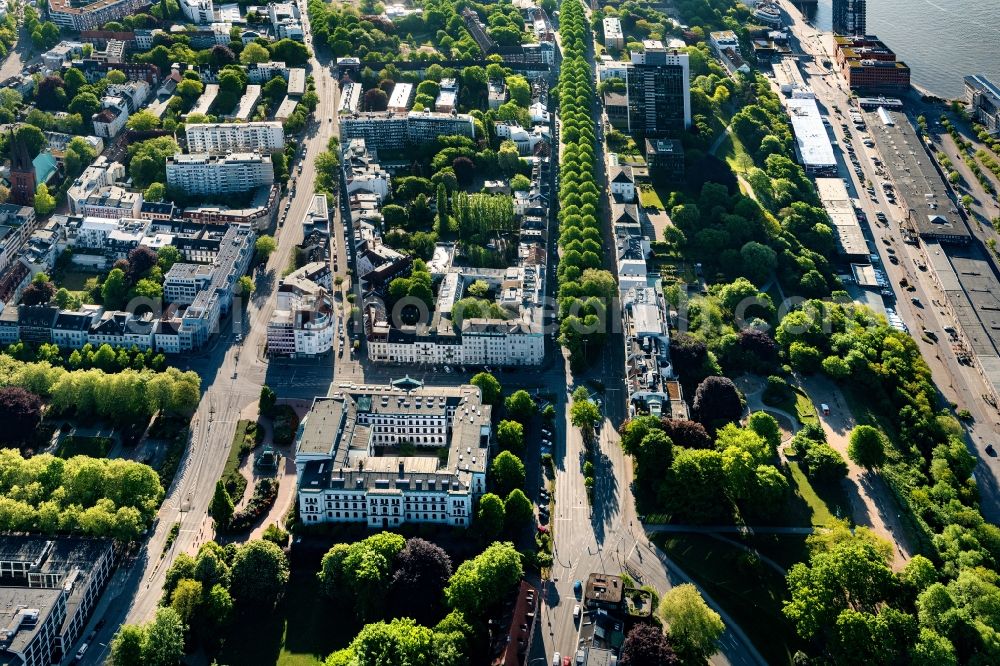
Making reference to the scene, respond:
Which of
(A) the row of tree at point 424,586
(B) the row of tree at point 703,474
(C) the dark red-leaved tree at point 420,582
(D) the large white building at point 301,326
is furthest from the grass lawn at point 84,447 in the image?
(B) the row of tree at point 703,474

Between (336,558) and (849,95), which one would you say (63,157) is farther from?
(849,95)

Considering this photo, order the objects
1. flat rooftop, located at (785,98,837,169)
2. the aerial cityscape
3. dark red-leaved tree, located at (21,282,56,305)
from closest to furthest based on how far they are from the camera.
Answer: the aerial cityscape < dark red-leaved tree, located at (21,282,56,305) < flat rooftop, located at (785,98,837,169)

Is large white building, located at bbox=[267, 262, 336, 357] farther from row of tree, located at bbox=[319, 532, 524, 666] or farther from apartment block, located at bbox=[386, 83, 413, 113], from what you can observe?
apartment block, located at bbox=[386, 83, 413, 113]

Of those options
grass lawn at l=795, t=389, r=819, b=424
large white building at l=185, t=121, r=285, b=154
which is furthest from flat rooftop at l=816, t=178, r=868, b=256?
large white building at l=185, t=121, r=285, b=154

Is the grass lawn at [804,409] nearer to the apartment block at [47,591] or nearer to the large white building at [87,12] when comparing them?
the apartment block at [47,591]

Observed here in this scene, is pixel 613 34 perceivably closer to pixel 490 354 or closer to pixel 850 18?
pixel 850 18

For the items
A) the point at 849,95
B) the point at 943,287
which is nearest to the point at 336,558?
the point at 943,287
